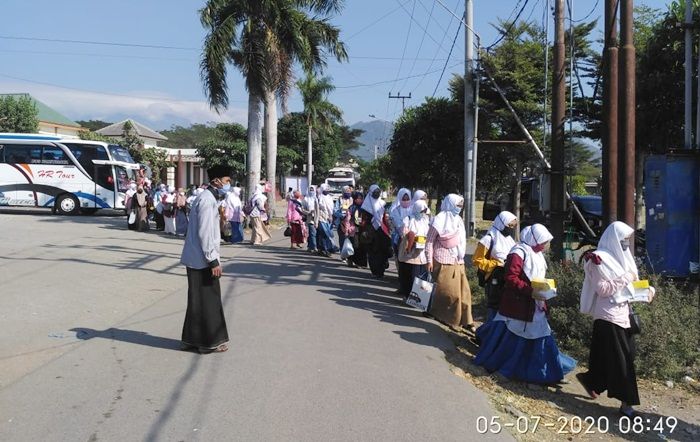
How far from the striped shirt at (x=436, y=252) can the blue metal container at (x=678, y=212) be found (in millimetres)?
3373

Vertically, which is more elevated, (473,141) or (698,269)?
(473,141)

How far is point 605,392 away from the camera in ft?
20.3

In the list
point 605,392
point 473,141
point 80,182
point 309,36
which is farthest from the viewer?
point 80,182

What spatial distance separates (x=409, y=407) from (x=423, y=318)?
11.7 feet

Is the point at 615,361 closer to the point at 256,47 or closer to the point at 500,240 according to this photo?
the point at 500,240

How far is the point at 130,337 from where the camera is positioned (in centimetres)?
697

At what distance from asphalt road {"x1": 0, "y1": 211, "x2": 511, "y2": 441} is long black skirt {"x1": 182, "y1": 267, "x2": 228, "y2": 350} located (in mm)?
177

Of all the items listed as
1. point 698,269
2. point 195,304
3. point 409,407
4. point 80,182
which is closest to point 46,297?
point 195,304

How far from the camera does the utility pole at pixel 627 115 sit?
802 cm

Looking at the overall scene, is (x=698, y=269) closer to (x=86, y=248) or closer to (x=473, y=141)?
(x=473, y=141)

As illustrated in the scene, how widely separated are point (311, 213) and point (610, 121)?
882 cm

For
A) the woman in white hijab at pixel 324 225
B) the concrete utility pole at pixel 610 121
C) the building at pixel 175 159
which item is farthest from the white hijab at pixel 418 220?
the building at pixel 175 159

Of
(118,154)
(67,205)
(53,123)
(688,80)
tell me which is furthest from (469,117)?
(53,123)

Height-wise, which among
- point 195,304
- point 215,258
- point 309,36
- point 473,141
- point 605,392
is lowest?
point 605,392
